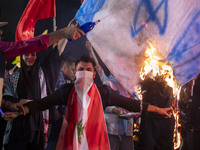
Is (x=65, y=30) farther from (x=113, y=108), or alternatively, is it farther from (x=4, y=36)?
(x=4, y=36)

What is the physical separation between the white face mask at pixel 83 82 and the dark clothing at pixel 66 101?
7 cm

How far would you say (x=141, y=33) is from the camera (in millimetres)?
2279

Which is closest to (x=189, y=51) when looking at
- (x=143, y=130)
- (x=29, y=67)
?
(x=143, y=130)

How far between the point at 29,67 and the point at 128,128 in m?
1.16

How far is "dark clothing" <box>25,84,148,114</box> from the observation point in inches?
83.7

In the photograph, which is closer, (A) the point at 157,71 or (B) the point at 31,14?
(A) the point at 157,71

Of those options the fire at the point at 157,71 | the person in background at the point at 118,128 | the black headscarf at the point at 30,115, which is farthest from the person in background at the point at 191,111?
the black headscarf at the point at 30,115

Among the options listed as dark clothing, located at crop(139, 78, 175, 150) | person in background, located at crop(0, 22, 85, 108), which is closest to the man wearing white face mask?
dark clothing, located at crop(139, 78, 175, 150)

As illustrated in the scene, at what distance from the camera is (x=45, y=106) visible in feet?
6.98

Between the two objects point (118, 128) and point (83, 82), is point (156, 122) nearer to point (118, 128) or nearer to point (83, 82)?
point (118, 128)

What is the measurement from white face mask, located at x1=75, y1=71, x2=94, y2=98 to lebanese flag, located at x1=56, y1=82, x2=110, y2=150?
0.02 m

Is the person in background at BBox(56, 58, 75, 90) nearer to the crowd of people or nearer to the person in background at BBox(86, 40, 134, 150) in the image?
the crowd of people

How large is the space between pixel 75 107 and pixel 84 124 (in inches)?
6.7

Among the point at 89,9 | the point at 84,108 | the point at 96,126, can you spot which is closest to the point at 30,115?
the point at 84,108
